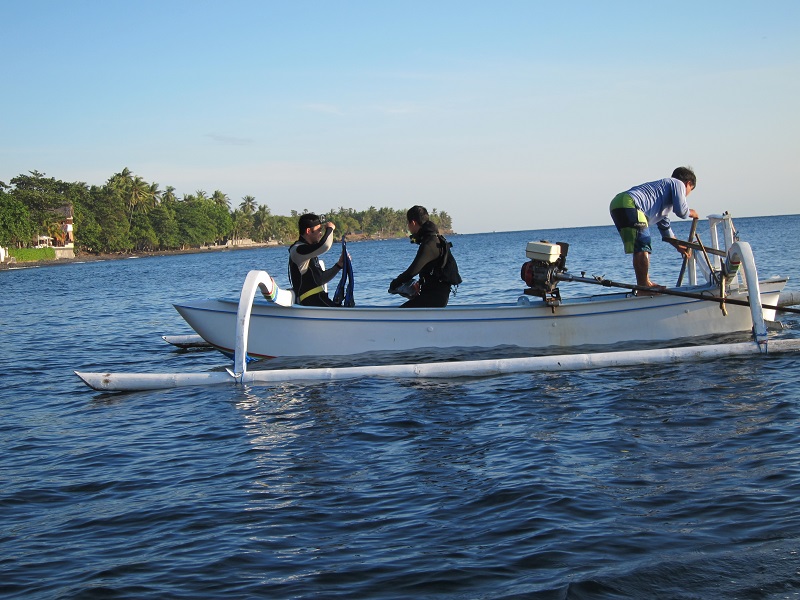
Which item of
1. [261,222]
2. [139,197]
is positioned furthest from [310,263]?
[261,222]

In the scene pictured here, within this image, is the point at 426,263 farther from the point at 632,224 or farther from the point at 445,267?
the point at 632,224

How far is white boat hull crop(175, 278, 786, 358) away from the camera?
998 centimetres

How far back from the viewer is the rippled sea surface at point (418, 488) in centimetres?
421

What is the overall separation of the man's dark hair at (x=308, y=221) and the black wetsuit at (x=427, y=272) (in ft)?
3.92

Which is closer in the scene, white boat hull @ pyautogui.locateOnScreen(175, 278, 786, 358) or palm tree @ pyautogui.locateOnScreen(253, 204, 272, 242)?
white boat hull @ pyautogui.locateOnScreen(175, 278, 786, 358)

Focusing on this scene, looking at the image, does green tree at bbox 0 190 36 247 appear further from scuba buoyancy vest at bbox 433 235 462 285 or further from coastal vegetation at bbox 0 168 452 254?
scuba buoyancy vest at bbox 433 235 462 285

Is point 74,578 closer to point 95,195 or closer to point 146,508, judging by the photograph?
point 146,508

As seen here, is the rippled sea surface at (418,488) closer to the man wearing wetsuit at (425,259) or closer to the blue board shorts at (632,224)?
the man wearing wetsuit at (425,259)

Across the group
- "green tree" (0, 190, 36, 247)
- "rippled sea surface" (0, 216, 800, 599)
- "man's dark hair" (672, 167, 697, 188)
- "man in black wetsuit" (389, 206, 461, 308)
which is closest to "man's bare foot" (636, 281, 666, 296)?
"rippled sea surface" (0, 216, 800, 599)

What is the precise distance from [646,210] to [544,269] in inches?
70.4

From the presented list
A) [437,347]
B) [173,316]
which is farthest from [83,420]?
[173,316]

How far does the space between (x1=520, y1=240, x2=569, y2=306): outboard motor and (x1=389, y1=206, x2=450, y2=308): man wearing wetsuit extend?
1073 millimetres

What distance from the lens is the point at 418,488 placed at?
5555 millimetres

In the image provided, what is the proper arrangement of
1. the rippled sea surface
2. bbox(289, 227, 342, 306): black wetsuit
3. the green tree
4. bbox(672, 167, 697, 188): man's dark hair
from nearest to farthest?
the rippled sea surface
bbox(289, 227, 342, 306): black wetsuit
bbox(672, 167, 697, 188): man's dark hair
the green tree
